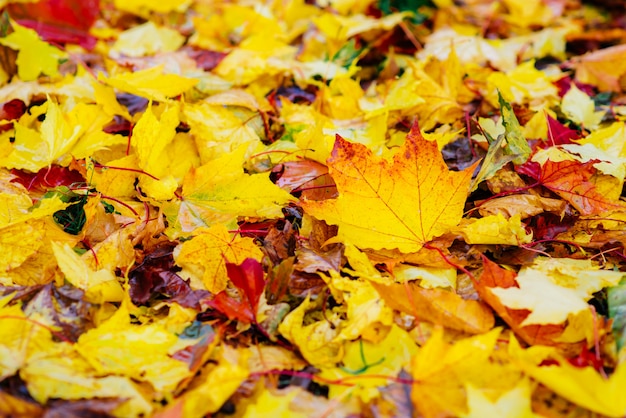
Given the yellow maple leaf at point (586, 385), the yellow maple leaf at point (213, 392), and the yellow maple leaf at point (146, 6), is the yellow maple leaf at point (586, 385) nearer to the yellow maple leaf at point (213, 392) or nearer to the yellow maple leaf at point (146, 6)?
the yellow maple leaf at point (213, 392)

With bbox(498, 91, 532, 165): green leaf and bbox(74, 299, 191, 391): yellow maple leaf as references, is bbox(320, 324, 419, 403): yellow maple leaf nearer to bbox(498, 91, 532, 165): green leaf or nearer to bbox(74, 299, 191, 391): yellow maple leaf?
bbox(74, 299, 191, 391): yellow maple leaf

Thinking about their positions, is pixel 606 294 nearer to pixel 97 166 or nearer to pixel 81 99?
pixel 97 166

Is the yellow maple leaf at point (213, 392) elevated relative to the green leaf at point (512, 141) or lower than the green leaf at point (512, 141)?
lower

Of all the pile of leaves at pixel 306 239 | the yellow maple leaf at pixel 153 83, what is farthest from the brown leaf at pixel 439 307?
the yellow maple leaf at pixel 153 83

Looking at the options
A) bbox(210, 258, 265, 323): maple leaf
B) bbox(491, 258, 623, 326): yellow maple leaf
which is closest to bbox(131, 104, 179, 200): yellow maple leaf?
bbox(210, 258, 265, 323): maple leaf

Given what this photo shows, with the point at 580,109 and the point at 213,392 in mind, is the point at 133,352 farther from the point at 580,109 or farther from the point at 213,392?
the point at 580,109

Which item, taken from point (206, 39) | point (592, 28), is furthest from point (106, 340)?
point (592, 28)
